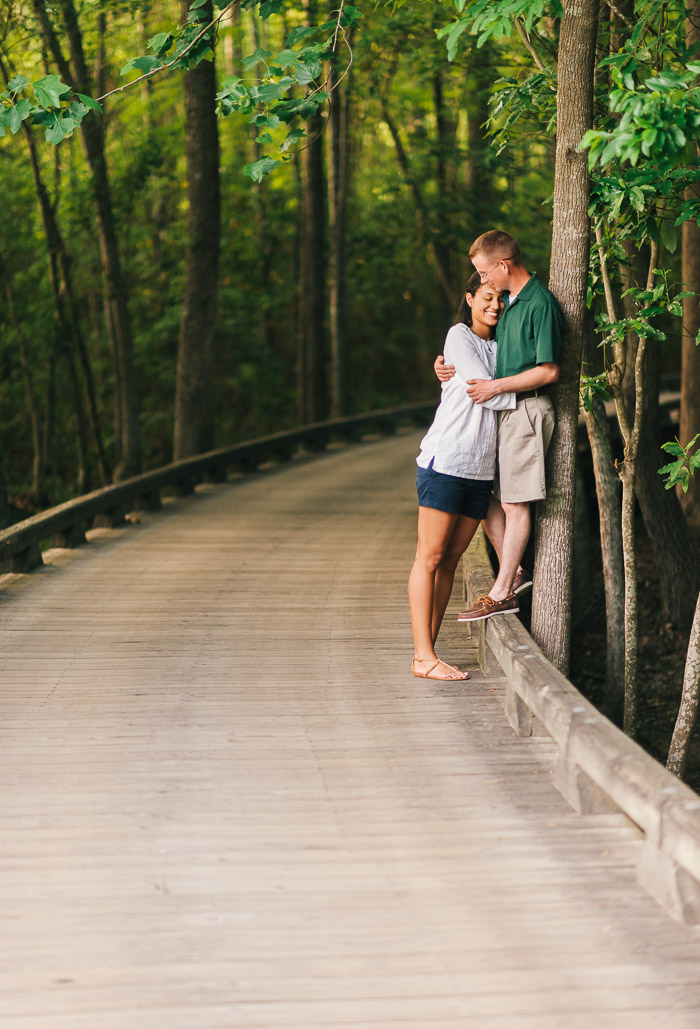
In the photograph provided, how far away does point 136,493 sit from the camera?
37.3 feet

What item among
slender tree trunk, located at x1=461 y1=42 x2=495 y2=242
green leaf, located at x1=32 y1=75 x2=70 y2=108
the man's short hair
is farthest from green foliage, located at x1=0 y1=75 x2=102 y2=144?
slender tree trunk, located at x1=461 y1=42 x2=495 y2=242

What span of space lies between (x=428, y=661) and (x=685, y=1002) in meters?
2.92

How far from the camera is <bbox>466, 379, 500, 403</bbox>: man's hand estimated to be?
5145 millimetres

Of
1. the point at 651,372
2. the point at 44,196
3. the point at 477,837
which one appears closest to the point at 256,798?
the point at 477,837

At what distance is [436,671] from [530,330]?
189 centimetres

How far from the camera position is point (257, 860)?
3.74 metres

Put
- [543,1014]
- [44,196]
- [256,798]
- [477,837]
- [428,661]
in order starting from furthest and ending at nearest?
[44,196] < [428,661] < [256,798] < [477,837] < [543,1014]

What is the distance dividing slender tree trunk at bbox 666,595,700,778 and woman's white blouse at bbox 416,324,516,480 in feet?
6.08

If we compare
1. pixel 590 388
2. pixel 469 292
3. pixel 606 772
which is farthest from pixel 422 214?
pixel 606 772

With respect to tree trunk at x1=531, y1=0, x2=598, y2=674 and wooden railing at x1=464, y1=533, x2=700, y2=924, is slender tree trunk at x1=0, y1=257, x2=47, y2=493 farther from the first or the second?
wooden railing at x1=464, y1=533, x2=700, y2=924

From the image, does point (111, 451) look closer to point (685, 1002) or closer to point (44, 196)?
point (44, 196)

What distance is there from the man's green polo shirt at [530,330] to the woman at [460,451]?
147 millimetres

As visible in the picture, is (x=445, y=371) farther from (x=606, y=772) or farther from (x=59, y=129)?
(x=606, y=772)

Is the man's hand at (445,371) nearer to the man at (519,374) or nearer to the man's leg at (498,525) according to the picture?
the man at (519,374)
